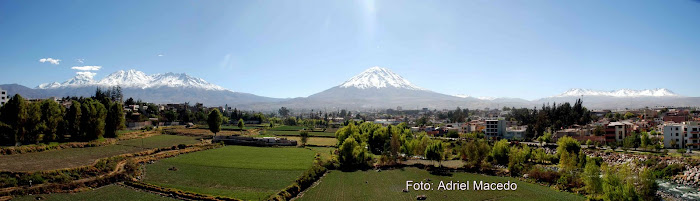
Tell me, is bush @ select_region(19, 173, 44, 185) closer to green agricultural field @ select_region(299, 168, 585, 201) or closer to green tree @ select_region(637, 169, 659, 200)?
green agricultural field @ select_region(299, 168, 585, 201)

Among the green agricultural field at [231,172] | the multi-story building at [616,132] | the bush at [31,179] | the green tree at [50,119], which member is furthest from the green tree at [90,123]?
the multi-story building at [616,132]

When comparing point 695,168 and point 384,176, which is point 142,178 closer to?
point 384,176

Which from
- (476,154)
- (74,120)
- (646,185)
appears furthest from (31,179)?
(646,185)

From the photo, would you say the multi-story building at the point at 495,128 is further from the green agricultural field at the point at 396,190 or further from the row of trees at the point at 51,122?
the row of trees at the point at 51,122

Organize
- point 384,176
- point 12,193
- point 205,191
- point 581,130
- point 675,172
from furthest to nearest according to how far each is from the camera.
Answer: point 581,130
point 675,172
point 384,176
point 205,191
point 12,193

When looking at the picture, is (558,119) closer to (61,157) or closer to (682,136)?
(682,136)

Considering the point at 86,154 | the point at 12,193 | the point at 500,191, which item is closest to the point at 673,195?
the point at 500,191

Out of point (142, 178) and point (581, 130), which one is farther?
point (581, 130)
